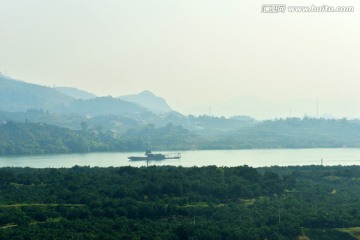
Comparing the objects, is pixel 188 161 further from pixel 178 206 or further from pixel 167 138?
pixel 178 206

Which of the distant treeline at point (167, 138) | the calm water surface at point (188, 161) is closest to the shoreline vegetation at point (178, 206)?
the calm water surface at point (188, 161)

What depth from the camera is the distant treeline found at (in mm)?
113875

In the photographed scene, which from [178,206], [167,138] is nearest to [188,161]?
[167,138]

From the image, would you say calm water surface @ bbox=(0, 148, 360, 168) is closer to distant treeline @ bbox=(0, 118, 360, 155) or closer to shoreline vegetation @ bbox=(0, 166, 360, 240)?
distant treeline @ bbox=(0, 118, 360, 155)

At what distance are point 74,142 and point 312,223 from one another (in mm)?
92558

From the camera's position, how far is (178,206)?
32.3m

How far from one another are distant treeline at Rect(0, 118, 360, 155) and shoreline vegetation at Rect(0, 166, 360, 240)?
7253 cm

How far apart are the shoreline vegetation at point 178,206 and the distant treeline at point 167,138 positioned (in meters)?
72.5

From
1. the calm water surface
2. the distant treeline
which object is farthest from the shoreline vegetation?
the distant treeline

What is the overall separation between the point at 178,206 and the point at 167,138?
10711 centimetres

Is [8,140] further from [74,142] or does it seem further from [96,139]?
[96,139]

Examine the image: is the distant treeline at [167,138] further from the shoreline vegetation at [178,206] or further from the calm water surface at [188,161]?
the shoreline vegetation at [178,206]

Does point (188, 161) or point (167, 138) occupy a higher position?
point (167, 138)

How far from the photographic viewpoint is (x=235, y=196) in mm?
37125
